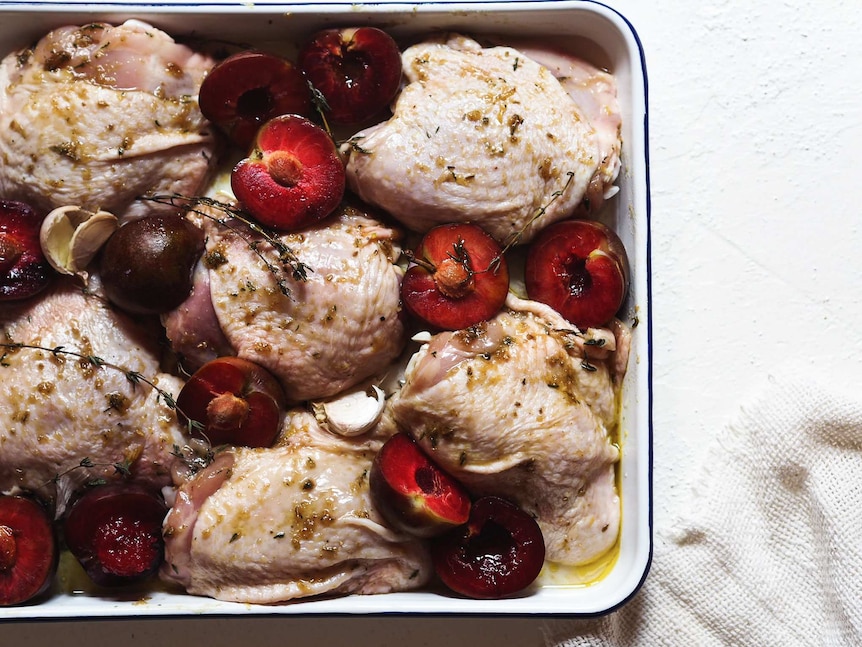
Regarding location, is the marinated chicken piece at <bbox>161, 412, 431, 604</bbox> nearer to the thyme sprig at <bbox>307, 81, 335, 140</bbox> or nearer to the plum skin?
the plum skin

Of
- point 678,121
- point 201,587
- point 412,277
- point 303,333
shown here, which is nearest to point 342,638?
point 201,587

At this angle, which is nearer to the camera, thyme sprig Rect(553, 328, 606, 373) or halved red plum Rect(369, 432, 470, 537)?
halved red plum Rect(369, 432, 470, 537)

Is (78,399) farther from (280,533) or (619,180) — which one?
(619,180)

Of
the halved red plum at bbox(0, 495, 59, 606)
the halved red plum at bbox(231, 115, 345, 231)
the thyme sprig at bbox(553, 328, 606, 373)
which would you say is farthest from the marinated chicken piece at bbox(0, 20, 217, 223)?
the thyme sprig at bbox(553, 328, 606, 373)

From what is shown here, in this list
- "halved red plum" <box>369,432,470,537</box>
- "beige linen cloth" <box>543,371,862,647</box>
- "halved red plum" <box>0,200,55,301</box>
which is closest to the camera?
"halved red plum" <box>369,432,470,537</box>

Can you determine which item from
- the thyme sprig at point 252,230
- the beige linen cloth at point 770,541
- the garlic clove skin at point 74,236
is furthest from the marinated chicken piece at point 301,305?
the beige linen cloth at point 770,541

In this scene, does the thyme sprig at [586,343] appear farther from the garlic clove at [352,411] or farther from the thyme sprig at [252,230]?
the thyme sprig at [252,230]

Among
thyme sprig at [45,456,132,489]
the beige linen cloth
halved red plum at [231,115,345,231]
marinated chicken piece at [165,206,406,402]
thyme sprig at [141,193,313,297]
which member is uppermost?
halved red plum at [231,115,345,231]

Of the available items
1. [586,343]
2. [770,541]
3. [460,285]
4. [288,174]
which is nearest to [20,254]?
[288,174]

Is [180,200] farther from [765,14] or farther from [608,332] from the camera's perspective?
[765,14]
